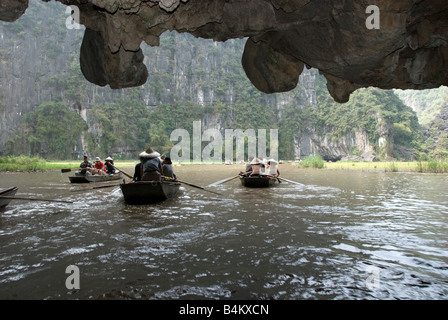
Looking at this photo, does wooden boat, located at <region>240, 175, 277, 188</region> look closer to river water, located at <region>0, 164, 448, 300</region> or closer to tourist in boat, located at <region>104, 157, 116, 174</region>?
river water, located at <region>0, 164, 448, 300</region>

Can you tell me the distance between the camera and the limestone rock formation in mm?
5430

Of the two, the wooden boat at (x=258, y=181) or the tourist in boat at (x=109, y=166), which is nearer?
the wooden boat at (x=258, y=181)

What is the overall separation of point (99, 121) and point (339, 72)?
53847mm

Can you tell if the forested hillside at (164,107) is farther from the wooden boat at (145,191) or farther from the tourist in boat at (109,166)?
the wooden boat at (145,191)

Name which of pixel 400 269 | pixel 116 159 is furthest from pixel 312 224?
pixel 116 159

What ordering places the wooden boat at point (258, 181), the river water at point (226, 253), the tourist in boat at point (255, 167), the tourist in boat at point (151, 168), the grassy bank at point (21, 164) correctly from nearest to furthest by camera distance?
the river water at point (226, 253) → the tourist in boat at point (151, 168) → the wooden boat at point (258, 181) → the tourist in boat at point (255, 167) → the grassy bank at point (21, 164)

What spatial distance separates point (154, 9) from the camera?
18.2 feet

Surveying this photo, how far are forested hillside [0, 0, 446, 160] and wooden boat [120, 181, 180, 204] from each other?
4950 cm

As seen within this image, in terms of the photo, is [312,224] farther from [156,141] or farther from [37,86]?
[37,86]

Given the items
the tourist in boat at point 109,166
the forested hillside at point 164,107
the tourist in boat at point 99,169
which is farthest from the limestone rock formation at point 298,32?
the forested hillside at point 164,107

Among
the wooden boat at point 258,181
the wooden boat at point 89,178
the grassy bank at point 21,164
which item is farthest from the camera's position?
the grassy bank at point 21,164

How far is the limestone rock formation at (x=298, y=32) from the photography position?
543 cm

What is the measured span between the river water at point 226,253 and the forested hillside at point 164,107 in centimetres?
5144

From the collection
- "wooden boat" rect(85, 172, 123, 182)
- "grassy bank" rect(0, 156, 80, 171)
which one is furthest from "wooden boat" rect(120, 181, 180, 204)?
"grassy bank" rect(0, 156, 80, 171)
